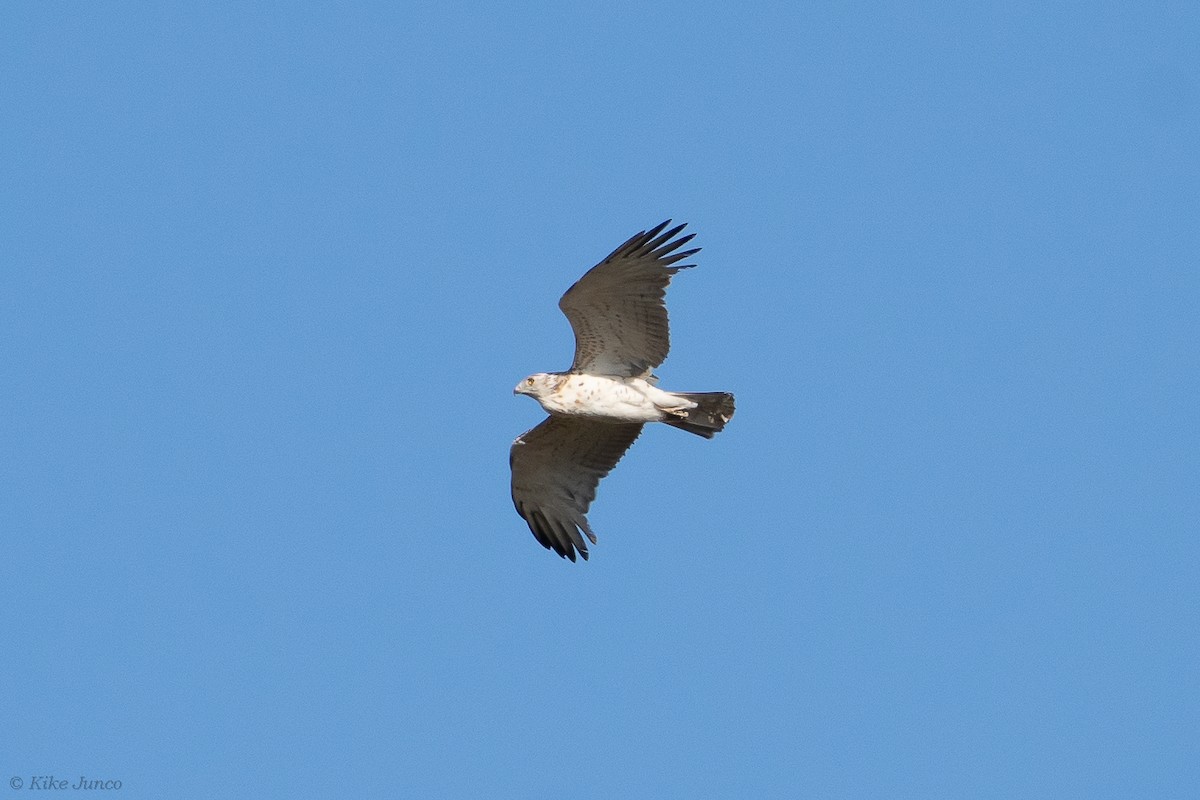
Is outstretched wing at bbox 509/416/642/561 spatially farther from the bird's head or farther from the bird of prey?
the bird's head

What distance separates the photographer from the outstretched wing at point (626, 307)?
14328 mm

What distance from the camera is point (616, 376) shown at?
15086 millimetres

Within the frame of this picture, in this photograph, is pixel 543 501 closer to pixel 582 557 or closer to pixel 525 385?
pixel 582 557

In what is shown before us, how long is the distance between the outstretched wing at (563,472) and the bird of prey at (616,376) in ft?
0.06

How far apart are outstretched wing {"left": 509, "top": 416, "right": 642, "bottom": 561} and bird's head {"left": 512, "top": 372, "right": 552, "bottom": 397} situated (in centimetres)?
71

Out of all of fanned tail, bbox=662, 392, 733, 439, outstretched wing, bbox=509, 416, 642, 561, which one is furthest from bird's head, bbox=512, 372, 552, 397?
fanned tail, bbox=662, 392, 733, 439

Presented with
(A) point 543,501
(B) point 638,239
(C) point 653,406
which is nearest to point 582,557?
(A) point 543,501

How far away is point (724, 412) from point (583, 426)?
1.84 meters

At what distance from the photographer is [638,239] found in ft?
46.7

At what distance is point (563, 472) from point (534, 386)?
1.65 metres

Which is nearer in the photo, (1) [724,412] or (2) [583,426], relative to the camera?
(1) [724,412]

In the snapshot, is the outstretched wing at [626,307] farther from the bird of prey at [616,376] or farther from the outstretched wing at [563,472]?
the outstretched wing at [563,472]

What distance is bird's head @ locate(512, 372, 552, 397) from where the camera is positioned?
1505 cm

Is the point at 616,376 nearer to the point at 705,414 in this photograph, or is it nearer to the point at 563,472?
the point at 705,414
